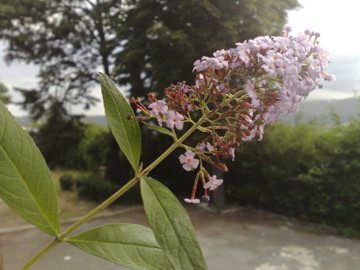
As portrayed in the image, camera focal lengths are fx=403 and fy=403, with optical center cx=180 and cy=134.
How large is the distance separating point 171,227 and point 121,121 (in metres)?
0.15

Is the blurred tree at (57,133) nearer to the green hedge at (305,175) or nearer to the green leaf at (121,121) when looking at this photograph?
the green hedge at (305,175)

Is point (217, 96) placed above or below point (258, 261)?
above

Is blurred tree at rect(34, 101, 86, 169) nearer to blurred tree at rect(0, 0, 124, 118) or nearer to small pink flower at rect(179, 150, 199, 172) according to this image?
blurred tree at rect(0, 0, 124, 118)

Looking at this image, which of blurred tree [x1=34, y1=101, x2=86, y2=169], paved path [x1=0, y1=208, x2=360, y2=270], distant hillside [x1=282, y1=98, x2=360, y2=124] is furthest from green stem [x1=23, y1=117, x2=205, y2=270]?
blurred tree [x1=34, y1=101, x2=86, y2=169]

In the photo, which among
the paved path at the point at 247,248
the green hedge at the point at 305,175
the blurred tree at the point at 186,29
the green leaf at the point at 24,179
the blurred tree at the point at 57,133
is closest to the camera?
the green leaf at the point at 24,179

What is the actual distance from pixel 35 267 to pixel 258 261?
2524 millimetres

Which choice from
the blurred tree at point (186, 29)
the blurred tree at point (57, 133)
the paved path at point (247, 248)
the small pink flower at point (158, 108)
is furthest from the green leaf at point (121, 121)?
the blurred tree at point (57, 133)

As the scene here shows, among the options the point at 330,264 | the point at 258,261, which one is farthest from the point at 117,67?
the point at 330,264

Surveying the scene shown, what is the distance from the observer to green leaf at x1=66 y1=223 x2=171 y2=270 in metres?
0.45

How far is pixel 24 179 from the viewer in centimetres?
44

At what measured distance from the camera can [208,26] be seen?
6180mm

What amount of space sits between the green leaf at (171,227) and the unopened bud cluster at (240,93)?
0.07 m

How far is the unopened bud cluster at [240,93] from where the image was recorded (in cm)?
49

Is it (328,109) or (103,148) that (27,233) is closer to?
(103,148)
